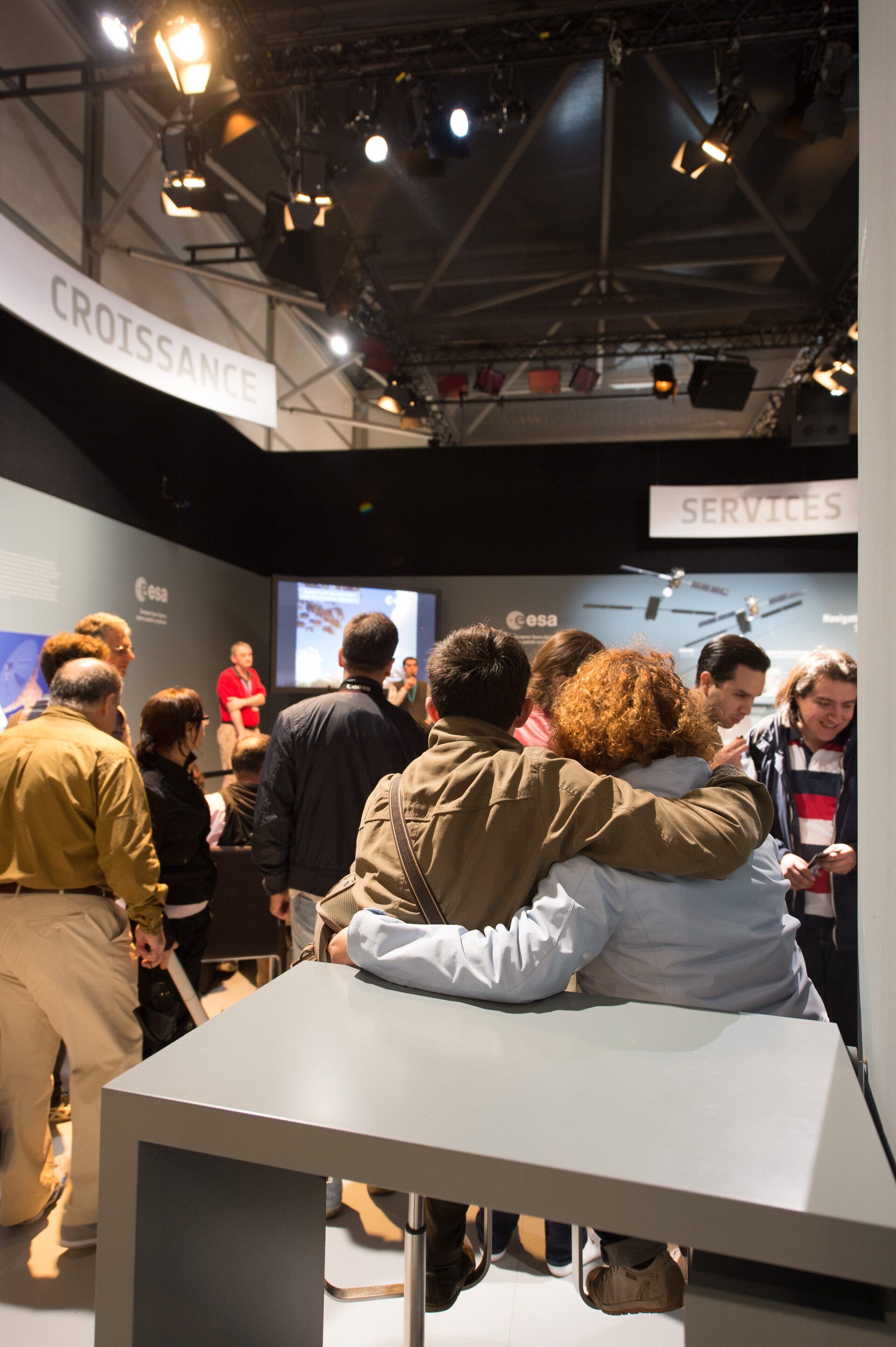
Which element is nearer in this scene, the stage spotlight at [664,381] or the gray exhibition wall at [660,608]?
the gray exhibition wall at [660,608]

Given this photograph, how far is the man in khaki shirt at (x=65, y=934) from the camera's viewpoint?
2027 mm

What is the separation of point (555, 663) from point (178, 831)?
131 centimetres

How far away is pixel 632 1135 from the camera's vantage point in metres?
0.77

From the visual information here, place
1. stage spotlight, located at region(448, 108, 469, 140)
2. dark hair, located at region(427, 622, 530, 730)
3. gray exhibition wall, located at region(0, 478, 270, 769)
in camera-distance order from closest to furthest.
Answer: dark hair, located at region(427, 622, 530, 730), gray exhibition wall, located at region(0, 478, 270, 769), stage spotlight, located at region(448, 108, 469, 140)

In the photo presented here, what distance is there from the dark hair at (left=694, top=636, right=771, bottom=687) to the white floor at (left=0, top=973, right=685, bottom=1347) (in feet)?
5.07

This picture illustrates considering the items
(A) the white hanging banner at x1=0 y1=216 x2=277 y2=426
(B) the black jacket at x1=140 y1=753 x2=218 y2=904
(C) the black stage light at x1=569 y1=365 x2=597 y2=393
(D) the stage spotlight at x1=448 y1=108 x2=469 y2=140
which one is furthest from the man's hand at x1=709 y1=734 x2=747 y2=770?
(C) the black stage light at x1=569 y1=365 x2=597 y2=393

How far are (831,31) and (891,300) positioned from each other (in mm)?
4908

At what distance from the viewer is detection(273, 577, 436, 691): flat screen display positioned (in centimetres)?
714

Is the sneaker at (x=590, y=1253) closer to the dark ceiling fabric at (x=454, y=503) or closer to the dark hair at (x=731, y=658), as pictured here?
the dark hair at (x=731, y=658)

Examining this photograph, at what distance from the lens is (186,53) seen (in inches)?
151

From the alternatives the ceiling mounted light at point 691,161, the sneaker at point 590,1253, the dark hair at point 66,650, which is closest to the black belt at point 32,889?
the dark hair at point 66,650

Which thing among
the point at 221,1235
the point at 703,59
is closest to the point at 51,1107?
the point at 221,1235

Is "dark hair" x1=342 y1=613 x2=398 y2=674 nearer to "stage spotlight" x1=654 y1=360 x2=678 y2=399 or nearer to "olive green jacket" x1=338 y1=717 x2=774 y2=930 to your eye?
"olive green jacket" x1=338 y1=717 x2=774 y2=930

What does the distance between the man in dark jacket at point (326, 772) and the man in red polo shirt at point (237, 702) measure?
166 inches
